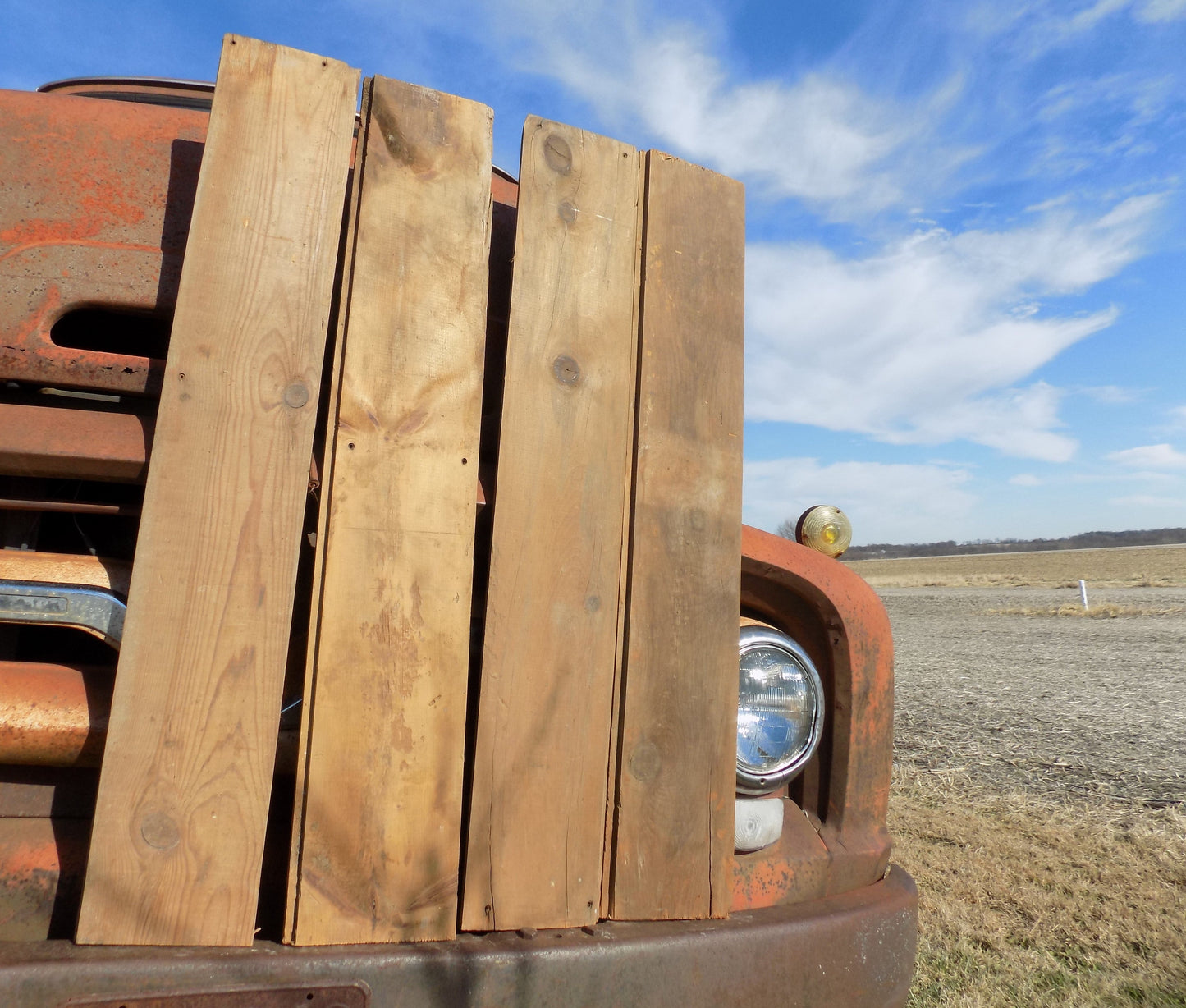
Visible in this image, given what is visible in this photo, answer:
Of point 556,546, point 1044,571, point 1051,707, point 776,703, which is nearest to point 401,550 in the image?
point 556,546

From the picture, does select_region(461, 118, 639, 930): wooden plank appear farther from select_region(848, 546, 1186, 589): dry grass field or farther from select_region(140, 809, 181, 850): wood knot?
select_region(848, 546, 1186, 589): dry grass field

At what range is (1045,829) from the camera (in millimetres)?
4098

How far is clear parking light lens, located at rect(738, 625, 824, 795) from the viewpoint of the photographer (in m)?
1.70

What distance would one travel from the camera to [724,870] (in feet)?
5.09

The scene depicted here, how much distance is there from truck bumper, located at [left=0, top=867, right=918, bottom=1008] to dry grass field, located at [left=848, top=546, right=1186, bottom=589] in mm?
27829

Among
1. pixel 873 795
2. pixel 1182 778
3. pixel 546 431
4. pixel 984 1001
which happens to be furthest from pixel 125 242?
pixel 1182 778

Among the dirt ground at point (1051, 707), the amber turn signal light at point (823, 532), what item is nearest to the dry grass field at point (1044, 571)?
the dirt ground at point (1051, 707)

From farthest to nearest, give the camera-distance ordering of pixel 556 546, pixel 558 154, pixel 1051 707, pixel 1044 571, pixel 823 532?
pixel 1044 571 → pixel 1051 707 → pixel 823 532 → pixel 558 154 → pixel 556 546

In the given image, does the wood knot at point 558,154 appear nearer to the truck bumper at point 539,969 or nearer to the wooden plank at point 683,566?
the wooden plank at point 683,566

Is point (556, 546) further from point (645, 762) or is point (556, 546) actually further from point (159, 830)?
point (159, 830)

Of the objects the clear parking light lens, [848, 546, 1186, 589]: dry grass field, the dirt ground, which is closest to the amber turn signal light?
the clear parking light lens

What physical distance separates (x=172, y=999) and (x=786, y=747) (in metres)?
1.12

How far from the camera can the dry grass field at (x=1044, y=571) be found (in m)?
33.4

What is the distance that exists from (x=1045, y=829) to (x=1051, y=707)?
13.5ft
